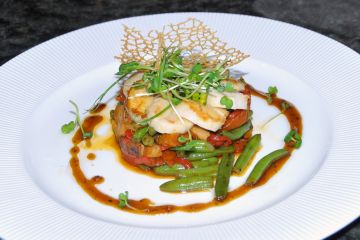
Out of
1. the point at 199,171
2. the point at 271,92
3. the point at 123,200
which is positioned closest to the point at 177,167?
the point at 199,171

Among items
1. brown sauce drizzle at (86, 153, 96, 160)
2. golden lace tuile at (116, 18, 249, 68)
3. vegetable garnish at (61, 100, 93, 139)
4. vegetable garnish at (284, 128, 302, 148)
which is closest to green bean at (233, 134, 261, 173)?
vegetable garnish at (284, 128, 302, 148)

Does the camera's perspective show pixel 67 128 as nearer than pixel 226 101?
No

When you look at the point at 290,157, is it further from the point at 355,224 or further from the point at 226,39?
the point at 226,39

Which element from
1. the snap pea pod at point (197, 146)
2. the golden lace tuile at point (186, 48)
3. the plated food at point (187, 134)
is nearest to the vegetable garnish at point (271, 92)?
the golden lace tuile at point (186, 48)

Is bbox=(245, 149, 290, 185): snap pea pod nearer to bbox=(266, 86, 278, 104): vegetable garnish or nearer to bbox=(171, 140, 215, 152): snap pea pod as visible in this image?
bbox=(171, 140, 215, 152): snap pea pod

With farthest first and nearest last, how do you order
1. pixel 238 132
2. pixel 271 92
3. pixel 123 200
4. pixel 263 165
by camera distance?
pixel 271 92
pixel 238 132
pixel 263 165
pixel 123 200

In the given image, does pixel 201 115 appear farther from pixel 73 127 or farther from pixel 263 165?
pixel 73 127

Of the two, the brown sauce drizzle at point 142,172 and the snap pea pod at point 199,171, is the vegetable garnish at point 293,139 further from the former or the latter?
the snap pea pod at point 199,171
